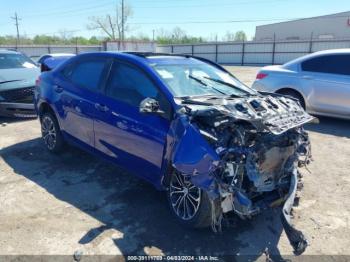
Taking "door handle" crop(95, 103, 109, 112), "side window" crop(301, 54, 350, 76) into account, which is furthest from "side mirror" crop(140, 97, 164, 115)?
"side window" crop(301, 54, 350, 76)

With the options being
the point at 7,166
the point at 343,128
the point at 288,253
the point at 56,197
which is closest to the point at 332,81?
the point at 343,128

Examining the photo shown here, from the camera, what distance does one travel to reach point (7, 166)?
5.14 metres

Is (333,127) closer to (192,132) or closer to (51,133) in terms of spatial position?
(192,132)

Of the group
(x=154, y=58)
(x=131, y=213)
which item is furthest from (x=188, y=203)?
(x=154, y=58)

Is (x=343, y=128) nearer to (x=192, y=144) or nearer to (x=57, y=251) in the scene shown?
(x=192, y=144)

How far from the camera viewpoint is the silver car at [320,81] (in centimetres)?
724

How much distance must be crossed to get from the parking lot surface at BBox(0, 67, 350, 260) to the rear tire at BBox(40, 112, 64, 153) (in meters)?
0.21

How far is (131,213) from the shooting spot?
3740mm

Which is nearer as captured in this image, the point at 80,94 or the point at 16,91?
the point at 80,94

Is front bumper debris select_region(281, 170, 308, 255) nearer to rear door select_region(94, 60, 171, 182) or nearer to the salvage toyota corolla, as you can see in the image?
the salvage toyota corolla

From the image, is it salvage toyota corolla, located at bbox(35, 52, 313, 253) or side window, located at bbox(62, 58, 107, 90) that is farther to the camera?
side window, located at bbox(62, 58, 107, 90)

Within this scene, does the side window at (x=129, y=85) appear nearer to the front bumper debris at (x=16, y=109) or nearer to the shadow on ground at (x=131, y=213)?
the shadow on ground at (x=131, y=213)

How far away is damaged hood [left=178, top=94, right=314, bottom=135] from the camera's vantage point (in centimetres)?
305

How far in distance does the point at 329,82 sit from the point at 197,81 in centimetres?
453
